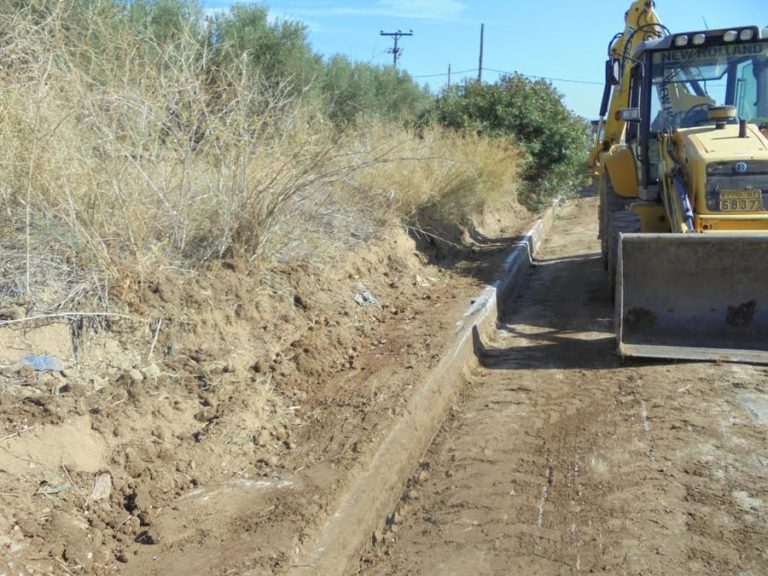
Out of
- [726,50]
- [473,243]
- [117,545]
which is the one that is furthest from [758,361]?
[473,243]

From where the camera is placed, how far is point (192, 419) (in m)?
5.06

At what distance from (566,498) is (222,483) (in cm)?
205

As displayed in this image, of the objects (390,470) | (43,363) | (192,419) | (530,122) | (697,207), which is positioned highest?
(530,122)

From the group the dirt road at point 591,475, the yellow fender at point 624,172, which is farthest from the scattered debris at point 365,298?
the yellow fender at point 624,172

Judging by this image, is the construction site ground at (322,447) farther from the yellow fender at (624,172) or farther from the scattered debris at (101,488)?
the yellow fender at (624,172)

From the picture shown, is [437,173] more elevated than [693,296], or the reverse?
[437,173]

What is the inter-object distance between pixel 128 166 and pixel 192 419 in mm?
2256

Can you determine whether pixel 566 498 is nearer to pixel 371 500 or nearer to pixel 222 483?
pixel 371 500

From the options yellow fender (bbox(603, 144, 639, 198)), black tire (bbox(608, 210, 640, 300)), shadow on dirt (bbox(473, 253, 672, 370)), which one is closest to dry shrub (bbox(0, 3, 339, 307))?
shadow on dirt (bbox(473, 253, 672, 370))

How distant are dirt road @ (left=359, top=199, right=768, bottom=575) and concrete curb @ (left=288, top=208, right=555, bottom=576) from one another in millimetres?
112

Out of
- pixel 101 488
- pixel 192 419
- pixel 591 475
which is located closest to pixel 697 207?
pixel 591 475

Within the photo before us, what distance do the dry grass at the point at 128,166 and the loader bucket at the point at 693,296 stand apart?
3.10 m

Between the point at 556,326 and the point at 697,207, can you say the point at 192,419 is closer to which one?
the point at 556,326

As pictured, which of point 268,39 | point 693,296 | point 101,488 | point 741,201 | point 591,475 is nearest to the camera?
point 101,488
